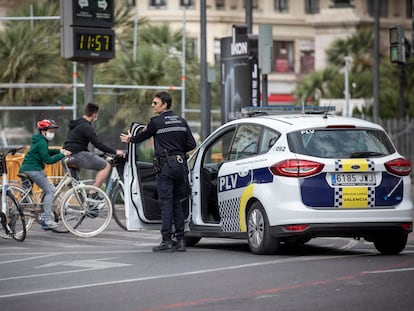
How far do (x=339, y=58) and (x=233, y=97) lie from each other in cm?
4831

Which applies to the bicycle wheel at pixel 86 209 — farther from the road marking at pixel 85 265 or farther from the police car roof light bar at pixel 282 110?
the road marking at pixel 85 265

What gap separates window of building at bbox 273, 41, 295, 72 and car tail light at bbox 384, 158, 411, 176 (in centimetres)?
7727

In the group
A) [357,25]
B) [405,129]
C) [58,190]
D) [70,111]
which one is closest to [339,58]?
[357,25]

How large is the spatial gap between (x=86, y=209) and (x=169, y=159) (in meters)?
3.08

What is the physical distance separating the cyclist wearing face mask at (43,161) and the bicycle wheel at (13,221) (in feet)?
2.33

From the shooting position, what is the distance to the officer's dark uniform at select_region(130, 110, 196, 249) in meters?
14.9

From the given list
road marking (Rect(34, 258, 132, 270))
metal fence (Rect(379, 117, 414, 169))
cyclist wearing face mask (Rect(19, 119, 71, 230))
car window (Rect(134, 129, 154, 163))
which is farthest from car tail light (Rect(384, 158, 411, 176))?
metal fence (Rect(379, 117, 414, 169))

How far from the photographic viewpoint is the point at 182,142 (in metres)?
15.0

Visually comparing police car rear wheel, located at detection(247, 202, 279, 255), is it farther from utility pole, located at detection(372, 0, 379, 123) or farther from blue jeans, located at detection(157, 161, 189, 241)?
utility pole, located at detection(372, 0, 379, 123)

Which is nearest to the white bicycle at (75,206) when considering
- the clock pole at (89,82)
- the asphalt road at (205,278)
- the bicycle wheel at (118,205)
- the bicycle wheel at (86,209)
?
the bicycle wheel at (86,209)

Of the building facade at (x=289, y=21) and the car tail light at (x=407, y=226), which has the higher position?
the building facade at (x=289, y=21)

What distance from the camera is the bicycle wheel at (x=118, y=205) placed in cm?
1864

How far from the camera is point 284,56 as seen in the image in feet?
301

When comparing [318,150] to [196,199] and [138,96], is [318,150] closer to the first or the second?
[196,199]
